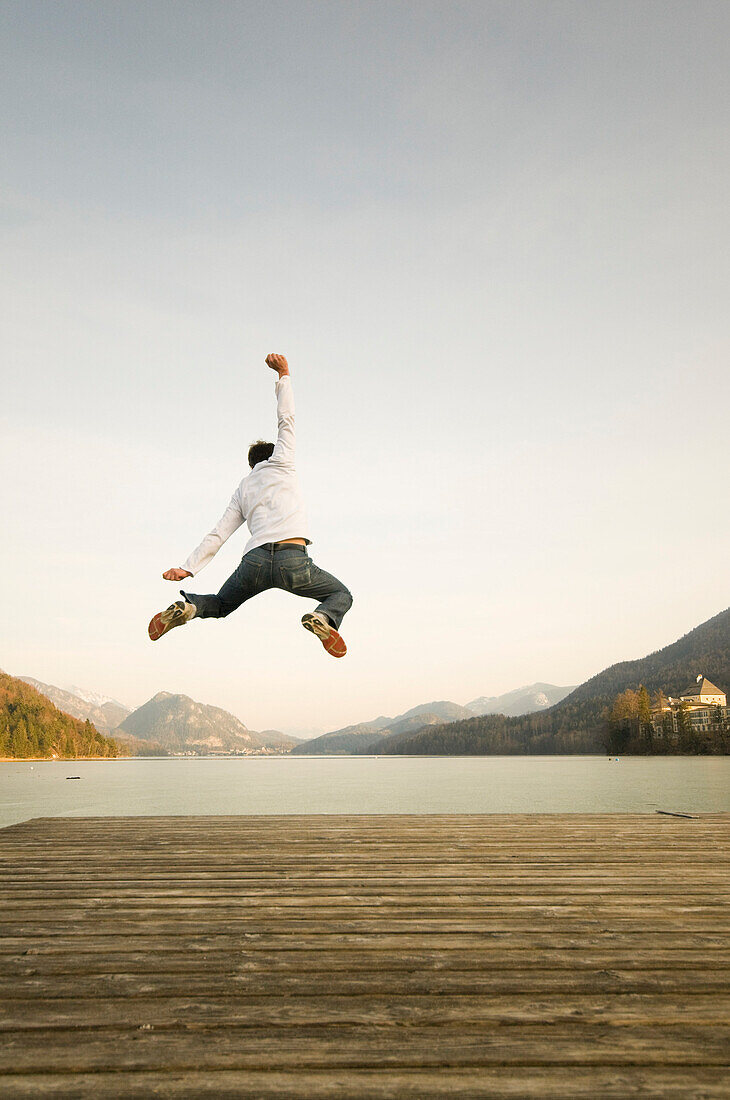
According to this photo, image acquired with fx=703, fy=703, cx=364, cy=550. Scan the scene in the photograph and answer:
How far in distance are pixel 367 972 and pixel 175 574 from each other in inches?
145

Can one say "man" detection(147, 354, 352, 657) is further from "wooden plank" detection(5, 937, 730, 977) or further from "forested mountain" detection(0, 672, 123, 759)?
"forested mountain" detection(0, 672, 123, 759)

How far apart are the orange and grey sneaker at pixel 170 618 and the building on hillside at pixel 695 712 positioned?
179m

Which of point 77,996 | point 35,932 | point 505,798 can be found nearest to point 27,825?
point 35,932

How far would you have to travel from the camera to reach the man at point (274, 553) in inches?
225

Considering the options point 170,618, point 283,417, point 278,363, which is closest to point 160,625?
point 170,618

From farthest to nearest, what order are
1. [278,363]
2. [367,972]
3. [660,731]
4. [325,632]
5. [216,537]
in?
[660,731] → [216,537] → [278,363] → [325,632] → [367,972]

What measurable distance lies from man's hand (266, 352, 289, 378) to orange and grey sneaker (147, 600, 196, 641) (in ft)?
7.28

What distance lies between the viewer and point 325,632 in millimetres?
5668

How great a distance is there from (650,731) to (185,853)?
7200 inches

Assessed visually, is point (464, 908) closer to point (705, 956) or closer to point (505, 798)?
point (705, 956)

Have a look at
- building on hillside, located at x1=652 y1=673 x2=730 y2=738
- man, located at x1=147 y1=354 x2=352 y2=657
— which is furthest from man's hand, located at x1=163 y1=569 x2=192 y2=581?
building on hillside, located at x1=652 y1=673 x2=730 y2=738

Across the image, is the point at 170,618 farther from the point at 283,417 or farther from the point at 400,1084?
the point at 400,1084

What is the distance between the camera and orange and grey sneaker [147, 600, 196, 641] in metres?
5.77

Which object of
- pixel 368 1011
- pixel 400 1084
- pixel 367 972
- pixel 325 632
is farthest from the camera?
pixel 325 632
